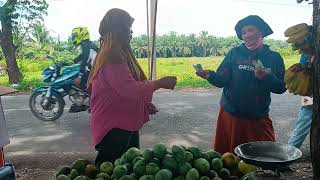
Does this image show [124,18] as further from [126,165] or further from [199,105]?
[199,105]

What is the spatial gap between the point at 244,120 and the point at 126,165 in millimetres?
1324

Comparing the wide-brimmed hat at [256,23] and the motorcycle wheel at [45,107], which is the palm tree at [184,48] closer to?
the motorcycle wheel at [45,107]

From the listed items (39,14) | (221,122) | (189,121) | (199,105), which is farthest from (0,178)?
(39,14)

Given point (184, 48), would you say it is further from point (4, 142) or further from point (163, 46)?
point (4, 142)

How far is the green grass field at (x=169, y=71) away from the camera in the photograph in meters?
11.7

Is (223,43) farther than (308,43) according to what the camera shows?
Yes

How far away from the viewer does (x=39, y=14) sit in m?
13.0

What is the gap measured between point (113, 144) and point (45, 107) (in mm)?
4547

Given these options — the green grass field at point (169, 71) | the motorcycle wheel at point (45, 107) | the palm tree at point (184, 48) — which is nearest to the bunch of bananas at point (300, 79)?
the motorcycle wheel at point (45, 107)

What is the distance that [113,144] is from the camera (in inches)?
103

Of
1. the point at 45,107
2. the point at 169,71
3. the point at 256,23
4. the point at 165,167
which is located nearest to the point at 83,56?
the point at 45,107

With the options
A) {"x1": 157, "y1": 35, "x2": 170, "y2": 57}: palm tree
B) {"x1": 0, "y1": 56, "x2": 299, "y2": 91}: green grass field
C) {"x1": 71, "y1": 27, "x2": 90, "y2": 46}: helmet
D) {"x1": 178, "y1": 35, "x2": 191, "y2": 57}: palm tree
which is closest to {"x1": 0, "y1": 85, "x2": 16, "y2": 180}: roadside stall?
{"x1": 71, "y1": 27, "x2": 90, "y2": 46}: helmet

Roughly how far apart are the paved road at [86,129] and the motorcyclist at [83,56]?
68 centimetres

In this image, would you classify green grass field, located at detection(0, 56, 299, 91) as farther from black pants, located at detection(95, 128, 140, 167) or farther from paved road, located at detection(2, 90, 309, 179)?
black pants, located at detection(95, 128, 140, 167)
